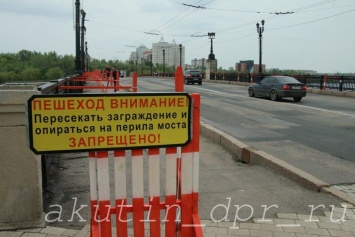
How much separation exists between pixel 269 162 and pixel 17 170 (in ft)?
14.0

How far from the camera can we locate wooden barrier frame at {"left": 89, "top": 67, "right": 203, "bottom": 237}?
285 centimetres

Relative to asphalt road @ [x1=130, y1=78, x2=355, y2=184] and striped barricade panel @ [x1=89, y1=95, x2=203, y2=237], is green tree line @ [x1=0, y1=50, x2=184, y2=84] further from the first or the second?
striped barricade panel @ [x1=89, y1=95, x2=203, y2=237]

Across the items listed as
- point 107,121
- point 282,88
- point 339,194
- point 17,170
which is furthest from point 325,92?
point 107,121

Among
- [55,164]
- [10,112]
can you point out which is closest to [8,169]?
[10,112]

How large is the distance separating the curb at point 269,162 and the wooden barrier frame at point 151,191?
2.66 m

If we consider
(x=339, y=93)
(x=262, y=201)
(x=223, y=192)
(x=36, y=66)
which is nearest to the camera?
(x=262, y=201)

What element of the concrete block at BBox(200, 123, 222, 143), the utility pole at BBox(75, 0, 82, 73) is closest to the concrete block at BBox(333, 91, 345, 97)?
the utility pole at BBox(75, 0, 82, 73)

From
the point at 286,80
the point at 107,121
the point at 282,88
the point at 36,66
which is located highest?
the point at 36,66

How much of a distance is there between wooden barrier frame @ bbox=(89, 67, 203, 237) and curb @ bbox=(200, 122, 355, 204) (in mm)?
2660

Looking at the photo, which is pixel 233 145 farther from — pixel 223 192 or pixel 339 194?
pixel 339 194

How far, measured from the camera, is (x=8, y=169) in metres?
3.58

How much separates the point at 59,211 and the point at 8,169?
86cm

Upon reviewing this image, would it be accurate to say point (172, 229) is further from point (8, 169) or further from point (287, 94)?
point (287, 94)

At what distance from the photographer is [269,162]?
6250mm
